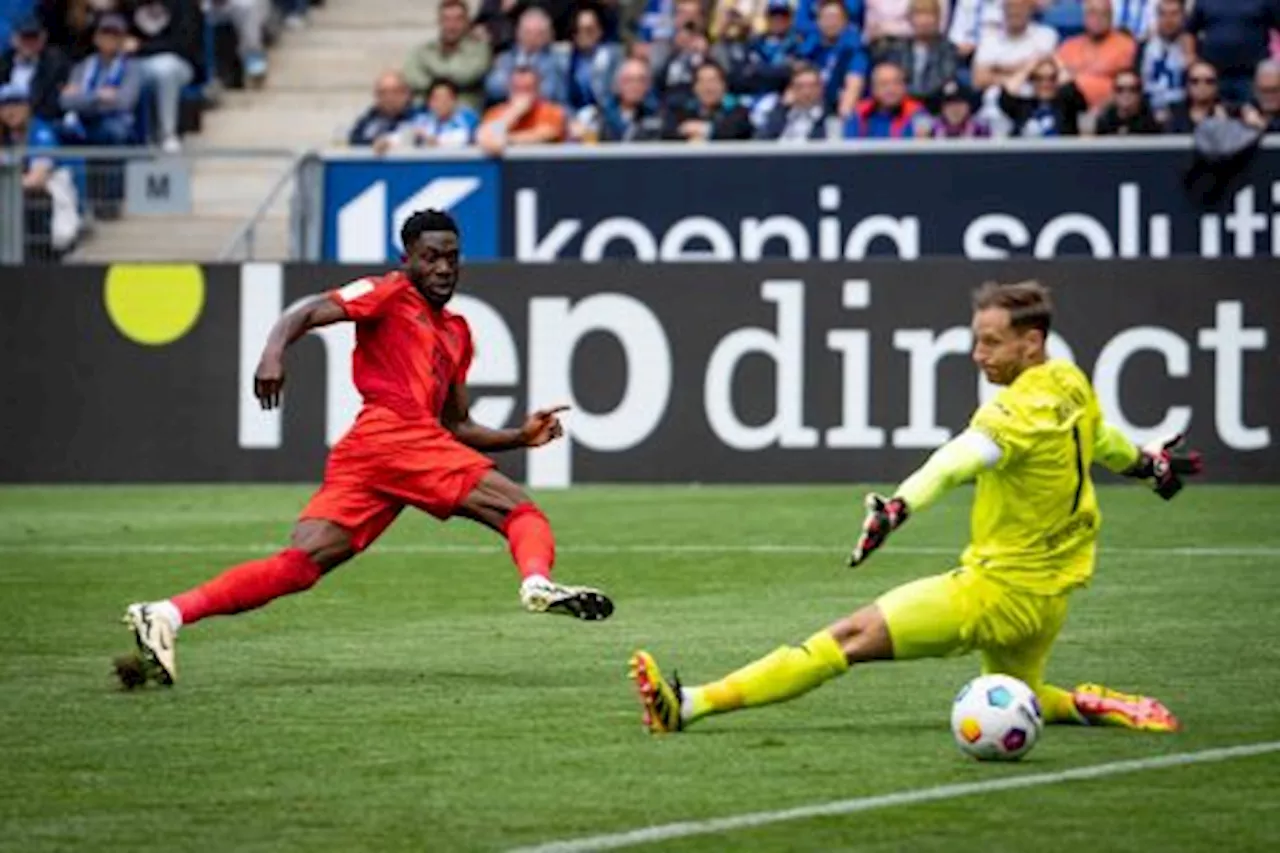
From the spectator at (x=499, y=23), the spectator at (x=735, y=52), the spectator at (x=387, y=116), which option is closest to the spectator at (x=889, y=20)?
the spectator at (x=735, y=52)

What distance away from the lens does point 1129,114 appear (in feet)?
79.1

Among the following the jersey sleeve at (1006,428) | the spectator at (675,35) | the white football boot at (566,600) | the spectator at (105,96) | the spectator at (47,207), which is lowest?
the spectator at (47,207)

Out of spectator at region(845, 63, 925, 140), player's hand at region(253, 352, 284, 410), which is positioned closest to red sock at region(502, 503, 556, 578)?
player's hand at region(253, 352, 284, 410)

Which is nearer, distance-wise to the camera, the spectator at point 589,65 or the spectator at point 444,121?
the spectator at point 444,121

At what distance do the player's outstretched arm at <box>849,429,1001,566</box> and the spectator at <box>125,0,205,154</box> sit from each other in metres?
19.8

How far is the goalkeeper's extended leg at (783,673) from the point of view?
9.80m

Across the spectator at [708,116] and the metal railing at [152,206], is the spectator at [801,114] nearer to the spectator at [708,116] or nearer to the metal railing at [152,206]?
the spectator at [708,116]

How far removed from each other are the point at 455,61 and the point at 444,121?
1.08 meters

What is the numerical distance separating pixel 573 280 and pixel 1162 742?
13.5 metres

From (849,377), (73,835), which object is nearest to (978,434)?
(73,835)

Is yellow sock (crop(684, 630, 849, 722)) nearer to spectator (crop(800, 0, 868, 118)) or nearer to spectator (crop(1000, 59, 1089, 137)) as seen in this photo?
spectator (crop(1000, 59, 1089, 137))

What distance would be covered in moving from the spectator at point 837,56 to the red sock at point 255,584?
14.3 metres

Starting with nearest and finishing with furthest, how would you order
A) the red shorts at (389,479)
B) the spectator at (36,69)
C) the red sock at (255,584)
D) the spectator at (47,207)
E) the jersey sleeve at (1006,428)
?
the jersey sleeve at (1006,428) < the red sock at (255,584) < the red shorts at (389,479) < the spectator at (47,207) < the spectator at (36,69)

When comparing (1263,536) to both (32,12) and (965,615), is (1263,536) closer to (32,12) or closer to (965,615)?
(965,615)
